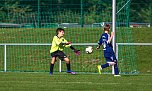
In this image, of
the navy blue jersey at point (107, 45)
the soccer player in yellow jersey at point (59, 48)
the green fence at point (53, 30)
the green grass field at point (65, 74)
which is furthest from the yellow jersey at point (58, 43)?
the green fence at point (53, 30)

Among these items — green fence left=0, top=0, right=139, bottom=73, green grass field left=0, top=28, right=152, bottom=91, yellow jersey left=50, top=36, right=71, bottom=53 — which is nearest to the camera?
green grass field left=0, top=28, right=152, bottom=91

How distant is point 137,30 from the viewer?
1305 inches

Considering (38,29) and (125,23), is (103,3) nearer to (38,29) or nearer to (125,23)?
(38,29)

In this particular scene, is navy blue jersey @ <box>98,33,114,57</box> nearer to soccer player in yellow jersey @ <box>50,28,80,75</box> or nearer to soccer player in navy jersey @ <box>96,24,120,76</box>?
soccer player in navy jersey @ <box>96,24,120,76</box>

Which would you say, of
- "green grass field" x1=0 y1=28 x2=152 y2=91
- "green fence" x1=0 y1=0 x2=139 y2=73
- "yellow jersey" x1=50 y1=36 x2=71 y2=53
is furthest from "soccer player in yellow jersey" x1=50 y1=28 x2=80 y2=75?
"green fence" x1=0 y1=0 x2=139 y2=73

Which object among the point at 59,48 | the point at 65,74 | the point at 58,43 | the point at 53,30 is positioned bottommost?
the point at 65,74

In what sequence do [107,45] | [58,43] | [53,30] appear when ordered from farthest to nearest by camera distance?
[53,30] → [58,43] → [107,45]

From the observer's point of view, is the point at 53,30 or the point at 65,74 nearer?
the point at 65,74

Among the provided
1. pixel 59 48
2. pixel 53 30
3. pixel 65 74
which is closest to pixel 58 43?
pixel 59 48

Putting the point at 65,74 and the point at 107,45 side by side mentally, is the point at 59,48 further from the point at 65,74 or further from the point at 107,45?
the point at 107,45

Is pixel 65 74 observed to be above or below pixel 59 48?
below

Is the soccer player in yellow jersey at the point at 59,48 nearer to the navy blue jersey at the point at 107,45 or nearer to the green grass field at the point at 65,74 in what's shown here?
the green grass field at the point at 65,74

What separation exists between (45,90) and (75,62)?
40.8 ft

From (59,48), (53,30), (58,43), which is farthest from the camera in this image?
(53,30)
